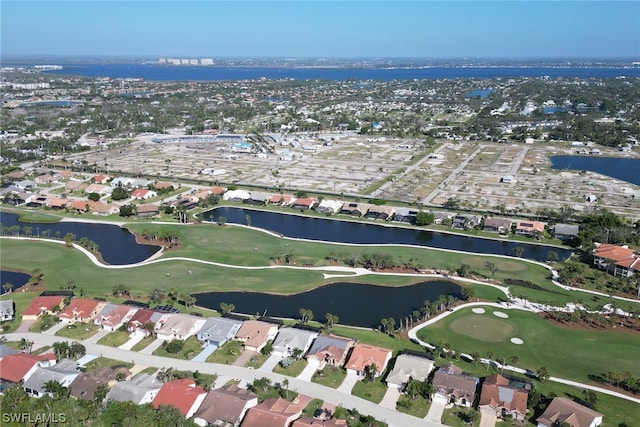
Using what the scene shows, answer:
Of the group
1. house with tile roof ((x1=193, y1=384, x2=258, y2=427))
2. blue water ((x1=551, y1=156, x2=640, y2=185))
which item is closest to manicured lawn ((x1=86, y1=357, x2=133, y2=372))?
house with tile roof ((x1=193, y1=384, x2=258, y2=427))

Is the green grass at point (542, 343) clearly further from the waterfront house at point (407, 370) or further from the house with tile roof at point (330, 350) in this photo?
the house with tile roof at point (330, 350)

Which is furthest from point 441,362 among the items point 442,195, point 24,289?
point 442,195

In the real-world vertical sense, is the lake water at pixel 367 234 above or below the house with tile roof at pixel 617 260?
below

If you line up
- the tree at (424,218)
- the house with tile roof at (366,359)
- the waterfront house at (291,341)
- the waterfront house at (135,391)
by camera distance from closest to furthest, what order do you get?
the waterfront house at (135,391) → the house with tile roof at (366,359) → the waterfront house at (291,341) → the tree at (424,218)

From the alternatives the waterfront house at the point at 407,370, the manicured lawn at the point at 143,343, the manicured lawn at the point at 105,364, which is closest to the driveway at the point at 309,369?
the waterfront house at the point at 407,370

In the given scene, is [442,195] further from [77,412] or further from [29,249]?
[77,412]

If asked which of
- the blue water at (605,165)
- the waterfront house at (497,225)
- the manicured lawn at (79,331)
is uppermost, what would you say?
the blue water at (605,165)

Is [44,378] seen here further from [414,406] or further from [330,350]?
[414,406]
